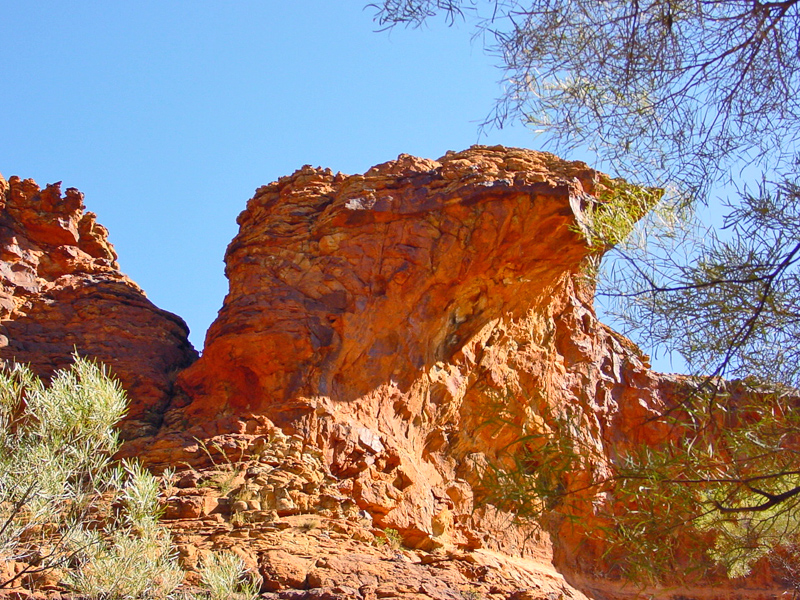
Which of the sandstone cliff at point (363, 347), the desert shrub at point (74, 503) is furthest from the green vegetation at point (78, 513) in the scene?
the sandstone cliff at point (363, 347)

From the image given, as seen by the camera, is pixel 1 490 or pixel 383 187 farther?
pixel 383 187

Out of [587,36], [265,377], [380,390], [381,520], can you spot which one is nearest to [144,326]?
[265,377]

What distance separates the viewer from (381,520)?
39.9 ft

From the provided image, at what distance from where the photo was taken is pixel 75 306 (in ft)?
48.6

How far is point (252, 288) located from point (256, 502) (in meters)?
4.25

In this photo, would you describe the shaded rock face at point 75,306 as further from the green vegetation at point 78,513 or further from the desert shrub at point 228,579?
the desert shrub at point 228,579

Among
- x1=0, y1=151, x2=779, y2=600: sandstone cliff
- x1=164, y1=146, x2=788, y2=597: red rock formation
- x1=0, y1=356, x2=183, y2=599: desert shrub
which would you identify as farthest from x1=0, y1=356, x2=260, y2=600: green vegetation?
x1=164, y1=146, x2=788, y2=597: red rock formation

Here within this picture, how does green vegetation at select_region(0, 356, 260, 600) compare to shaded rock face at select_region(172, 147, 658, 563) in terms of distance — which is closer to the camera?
green vegetation at select_region(0, 356, 260, 600)

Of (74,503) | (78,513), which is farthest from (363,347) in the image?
(74,503)

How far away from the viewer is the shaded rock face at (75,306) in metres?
13.9

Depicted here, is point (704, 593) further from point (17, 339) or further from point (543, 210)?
point (17, 339)

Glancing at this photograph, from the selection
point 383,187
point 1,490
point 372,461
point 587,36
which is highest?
point 383,187

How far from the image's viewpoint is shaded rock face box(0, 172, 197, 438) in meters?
13.9

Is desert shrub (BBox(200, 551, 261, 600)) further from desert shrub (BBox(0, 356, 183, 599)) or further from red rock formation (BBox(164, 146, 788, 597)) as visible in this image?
red rock formation (BBox(164, 146, 788, 597))
